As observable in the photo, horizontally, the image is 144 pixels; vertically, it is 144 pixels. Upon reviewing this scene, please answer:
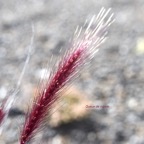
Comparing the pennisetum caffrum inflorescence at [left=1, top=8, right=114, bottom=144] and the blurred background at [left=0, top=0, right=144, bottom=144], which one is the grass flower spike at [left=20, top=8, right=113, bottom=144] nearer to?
the pennisetum caffrum inflorescence at [left=1, top=8, right=114, bottom=144]

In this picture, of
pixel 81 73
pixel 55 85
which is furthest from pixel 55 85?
pixel 81 73

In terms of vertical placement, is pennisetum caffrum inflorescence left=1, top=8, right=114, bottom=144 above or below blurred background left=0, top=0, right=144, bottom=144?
below

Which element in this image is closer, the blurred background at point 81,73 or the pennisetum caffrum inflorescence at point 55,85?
the pennisetum caffrum inflorescence at point 55,85

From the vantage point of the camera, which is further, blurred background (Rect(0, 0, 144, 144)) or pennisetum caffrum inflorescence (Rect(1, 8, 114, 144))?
blurred background (Rect(0, 0, 144, 144))

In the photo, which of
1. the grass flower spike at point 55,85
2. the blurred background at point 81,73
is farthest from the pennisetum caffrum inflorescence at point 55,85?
the blurred background at point 81,73

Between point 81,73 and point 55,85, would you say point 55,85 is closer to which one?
point 55,85

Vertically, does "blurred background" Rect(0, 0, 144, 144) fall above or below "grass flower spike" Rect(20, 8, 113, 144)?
above

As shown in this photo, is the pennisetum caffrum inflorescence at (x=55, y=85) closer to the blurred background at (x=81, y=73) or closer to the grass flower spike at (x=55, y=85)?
the grass flower spike at (x=55, y=85)

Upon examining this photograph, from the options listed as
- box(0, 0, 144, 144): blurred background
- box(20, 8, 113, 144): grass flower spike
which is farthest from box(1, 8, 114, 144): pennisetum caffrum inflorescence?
box(0, 0, 144, 144): blurred background

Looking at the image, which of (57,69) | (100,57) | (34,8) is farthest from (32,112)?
(34,8)
